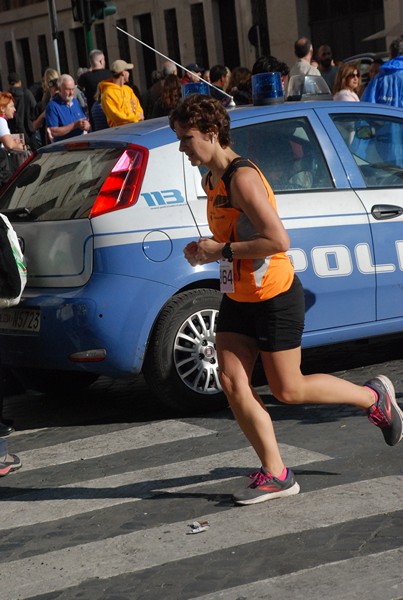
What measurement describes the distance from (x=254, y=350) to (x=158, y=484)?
804 mm

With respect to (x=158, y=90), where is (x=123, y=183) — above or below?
above

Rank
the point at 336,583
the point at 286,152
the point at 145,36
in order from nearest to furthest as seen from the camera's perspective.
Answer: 1. the point at 336,583
2. the point at 286,152
3. the point at 145,36

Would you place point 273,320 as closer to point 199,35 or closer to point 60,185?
point 60,185

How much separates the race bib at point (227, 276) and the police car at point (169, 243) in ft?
4.75

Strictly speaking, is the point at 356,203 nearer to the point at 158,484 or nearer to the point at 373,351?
the point at 373,351

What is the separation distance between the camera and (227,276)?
5.43m

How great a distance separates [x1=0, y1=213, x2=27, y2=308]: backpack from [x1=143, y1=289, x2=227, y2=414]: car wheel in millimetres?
809

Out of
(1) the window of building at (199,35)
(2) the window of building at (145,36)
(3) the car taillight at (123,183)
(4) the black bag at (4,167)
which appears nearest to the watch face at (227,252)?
(3) the car taillight at (123,183)

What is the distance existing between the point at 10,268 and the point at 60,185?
0.89 metres

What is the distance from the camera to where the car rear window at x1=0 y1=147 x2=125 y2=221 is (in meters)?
7.07

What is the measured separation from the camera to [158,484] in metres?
5.86

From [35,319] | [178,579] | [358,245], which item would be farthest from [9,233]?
[178,579]

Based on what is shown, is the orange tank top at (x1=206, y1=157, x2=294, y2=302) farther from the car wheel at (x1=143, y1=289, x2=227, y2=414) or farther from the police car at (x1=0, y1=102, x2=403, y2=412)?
the car wheel at (x1=143, y1=289, x2=227, y2=414)

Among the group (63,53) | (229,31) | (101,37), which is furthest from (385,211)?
(63,53)
